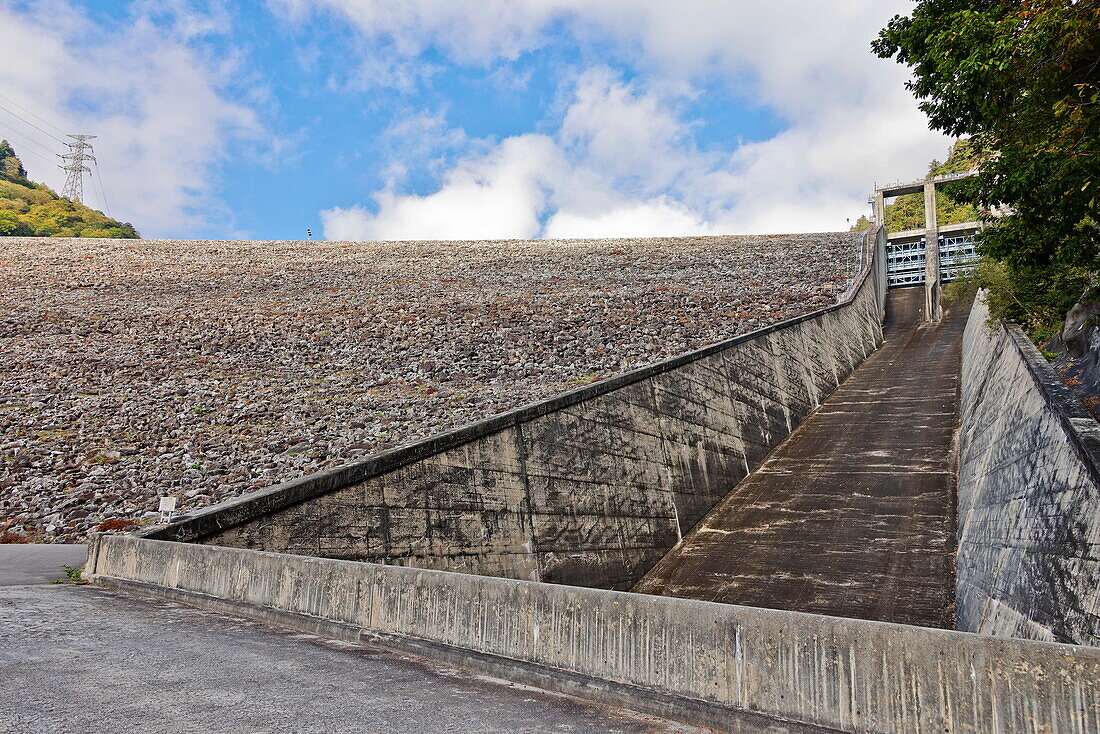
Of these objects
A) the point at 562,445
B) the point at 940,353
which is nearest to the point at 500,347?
the point at 562,445

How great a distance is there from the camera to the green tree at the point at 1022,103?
919cm

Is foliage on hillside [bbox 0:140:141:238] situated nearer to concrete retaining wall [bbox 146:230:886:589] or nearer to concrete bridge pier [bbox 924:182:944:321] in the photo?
concrete retaining wall [bbox 146:230:886:589]

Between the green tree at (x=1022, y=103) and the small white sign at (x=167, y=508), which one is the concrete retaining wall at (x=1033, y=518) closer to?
the green tree at (x=1022, y=103)

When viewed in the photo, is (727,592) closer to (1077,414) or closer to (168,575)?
(1077,414)

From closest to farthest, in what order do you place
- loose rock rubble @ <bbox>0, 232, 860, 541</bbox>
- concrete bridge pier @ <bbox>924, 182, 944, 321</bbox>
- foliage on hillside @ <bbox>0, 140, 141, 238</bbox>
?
loose rock rubble @ <bbox>0, 232, 860, 541</bbox> < concrete bridge pier @ <bbox>924, 182, 944, 321</bbox> < foliage on hillside @ <bbox>0, 140, 141, 238</bbox>

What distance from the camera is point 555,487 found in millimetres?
13336

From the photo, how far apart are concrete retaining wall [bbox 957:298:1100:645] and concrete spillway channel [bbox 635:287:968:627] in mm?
986

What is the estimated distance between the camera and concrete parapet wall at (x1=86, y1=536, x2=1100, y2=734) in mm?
3699

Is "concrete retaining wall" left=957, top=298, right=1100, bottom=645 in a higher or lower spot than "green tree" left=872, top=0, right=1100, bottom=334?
lower

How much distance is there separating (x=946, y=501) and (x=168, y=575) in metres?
16.3

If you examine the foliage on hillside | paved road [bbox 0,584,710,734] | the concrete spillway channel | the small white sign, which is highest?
the foliage on hillside

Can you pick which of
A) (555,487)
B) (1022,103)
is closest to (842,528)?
(555,487)

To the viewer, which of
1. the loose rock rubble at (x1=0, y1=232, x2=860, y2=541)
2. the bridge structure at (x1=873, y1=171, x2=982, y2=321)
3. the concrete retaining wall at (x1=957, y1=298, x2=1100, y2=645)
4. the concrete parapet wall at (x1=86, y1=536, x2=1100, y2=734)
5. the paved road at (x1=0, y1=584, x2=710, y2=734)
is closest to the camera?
the concrete parapet wall at (x1=86, y1=536, x2=1100, y2=734)

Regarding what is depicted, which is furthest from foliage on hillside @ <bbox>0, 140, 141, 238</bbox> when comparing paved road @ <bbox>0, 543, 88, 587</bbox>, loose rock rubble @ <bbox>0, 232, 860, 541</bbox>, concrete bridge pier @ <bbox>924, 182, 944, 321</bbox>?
concrete bridge pier @ <bbox>924, 182, 944, 321</bbox>
